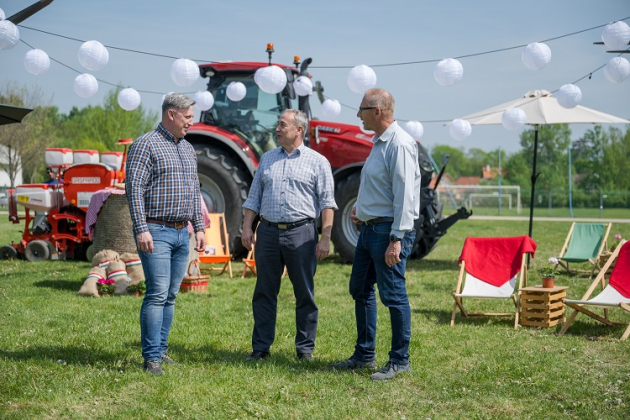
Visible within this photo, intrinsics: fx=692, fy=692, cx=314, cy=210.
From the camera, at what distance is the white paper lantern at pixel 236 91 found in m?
9.66

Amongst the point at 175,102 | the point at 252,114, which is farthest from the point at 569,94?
the point at 175,102

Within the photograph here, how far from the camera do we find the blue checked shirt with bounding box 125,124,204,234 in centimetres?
427

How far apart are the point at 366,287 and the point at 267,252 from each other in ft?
2.37

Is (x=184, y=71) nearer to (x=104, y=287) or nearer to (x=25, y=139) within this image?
(x=104, y=287)

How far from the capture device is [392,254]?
4.21 m

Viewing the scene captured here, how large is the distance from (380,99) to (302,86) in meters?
5.29

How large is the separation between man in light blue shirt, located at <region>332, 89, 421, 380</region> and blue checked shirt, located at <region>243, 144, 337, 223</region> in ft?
1.29

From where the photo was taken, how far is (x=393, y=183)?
4285 millimetres

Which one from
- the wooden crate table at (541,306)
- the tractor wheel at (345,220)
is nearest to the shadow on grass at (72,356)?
the wooden crate table at (541,306)

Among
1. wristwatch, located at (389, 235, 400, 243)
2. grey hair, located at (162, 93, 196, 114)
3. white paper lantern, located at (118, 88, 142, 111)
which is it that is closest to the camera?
wristwatch, located at (389, 235, 400, 243)

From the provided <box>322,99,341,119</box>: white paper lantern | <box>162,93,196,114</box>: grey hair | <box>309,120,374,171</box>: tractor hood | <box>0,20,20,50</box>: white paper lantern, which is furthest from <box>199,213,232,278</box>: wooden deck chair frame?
<box>162,93,196,114</box>: grey hair

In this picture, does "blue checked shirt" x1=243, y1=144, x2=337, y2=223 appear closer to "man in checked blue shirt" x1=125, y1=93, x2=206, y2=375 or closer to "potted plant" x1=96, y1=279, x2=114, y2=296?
"man in checked blue shirt" x1=125, y1=93, x2=206, y2=375

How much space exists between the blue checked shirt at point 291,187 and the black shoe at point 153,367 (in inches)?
47.1

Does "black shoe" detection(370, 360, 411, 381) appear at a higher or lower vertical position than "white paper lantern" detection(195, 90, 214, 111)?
lower
